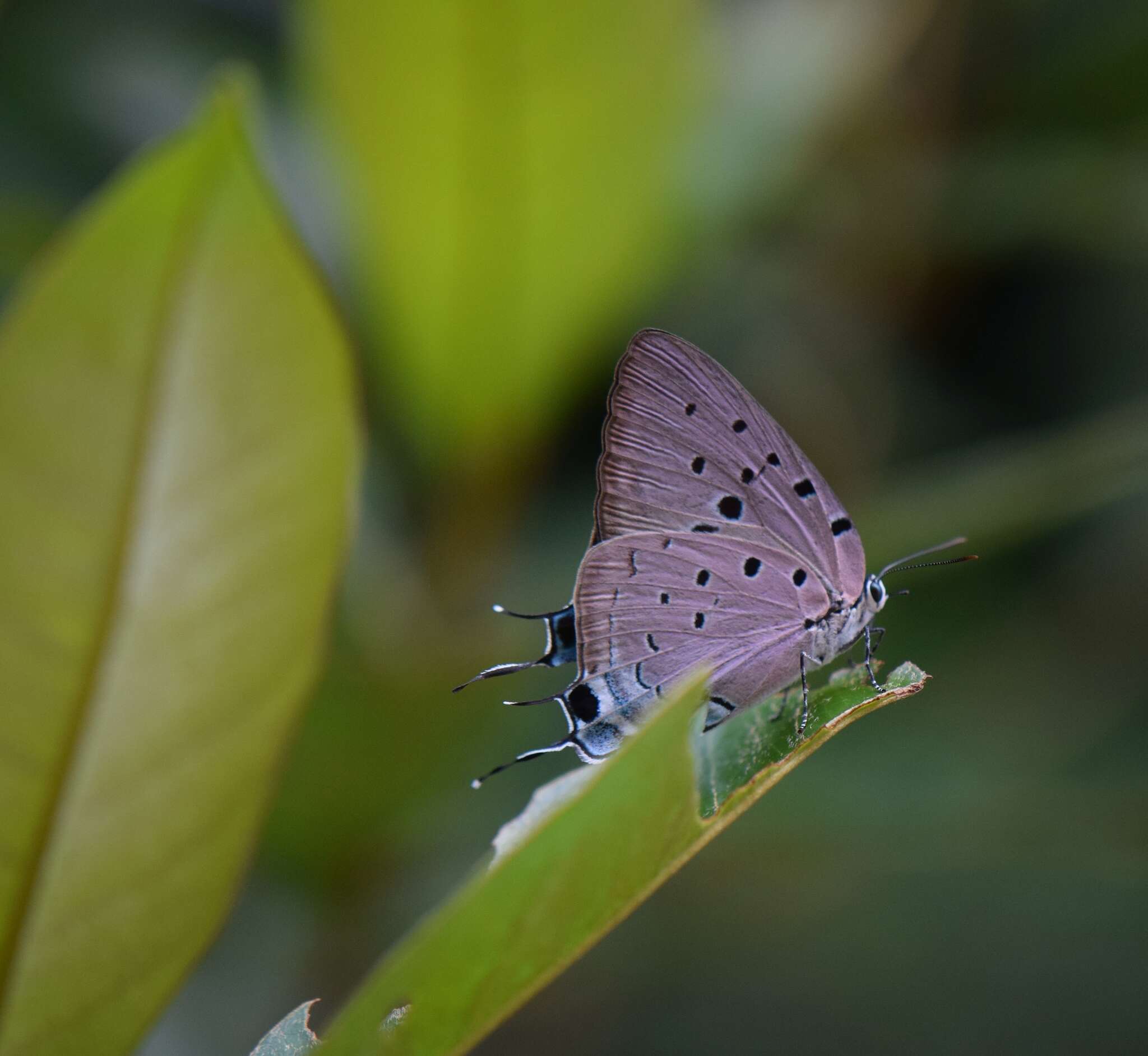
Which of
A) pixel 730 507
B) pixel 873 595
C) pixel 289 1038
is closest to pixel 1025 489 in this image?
pixel 873 595

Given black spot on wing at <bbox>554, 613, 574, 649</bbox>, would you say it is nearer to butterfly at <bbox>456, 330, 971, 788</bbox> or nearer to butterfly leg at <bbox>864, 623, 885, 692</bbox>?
butterfly at <bbox>456, 330, 971, 788</bbox>

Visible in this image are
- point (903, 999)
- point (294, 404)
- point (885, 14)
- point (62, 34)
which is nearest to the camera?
point (294, 404)

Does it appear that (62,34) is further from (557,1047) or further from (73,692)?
(557,1047)

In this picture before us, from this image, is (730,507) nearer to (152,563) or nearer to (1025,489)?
(1025,489)

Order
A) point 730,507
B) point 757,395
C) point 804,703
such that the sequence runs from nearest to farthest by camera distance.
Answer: point 804,703 → point 730,507 → point 757,395

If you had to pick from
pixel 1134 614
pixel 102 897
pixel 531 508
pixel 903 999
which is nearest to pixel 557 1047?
pixel 903 999

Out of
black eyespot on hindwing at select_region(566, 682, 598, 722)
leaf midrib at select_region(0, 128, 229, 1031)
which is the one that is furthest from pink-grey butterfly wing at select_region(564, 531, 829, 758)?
leaf midrib at select_region(0, 128, 229, 1031)
